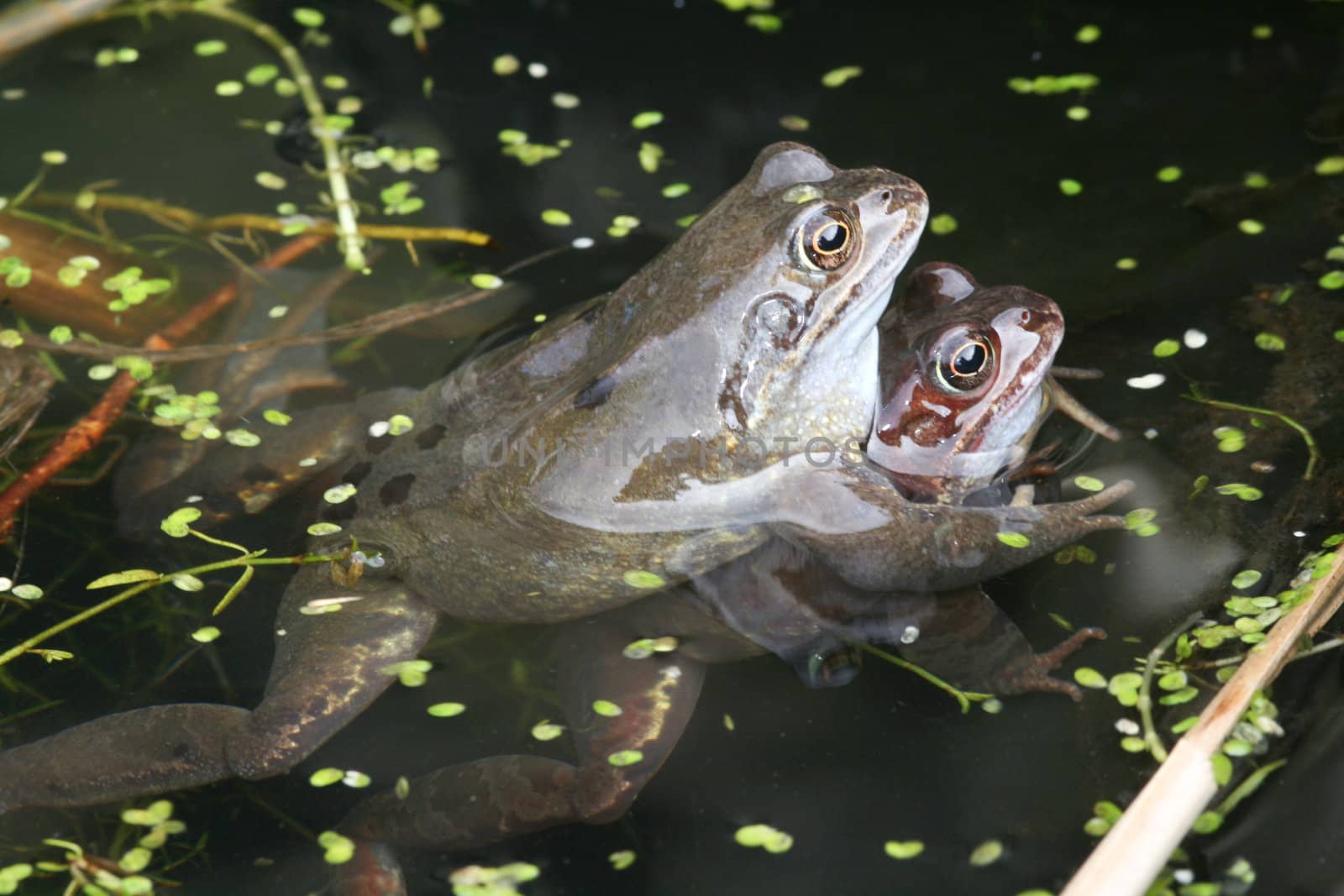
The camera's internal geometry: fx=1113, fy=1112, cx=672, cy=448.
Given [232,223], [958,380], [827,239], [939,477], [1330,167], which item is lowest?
[232,223]

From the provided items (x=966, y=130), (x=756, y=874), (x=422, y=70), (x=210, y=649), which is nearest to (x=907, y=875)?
(x=756, y=874)

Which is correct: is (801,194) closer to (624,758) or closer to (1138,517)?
(1138,517)

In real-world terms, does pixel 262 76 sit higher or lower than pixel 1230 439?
lower

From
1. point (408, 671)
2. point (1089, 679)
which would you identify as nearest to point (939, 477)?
point (1089, 679)

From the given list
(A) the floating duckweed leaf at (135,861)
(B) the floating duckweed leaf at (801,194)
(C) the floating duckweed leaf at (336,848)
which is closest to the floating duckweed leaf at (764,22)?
(B) the floating duckweed leaf at (801,194)

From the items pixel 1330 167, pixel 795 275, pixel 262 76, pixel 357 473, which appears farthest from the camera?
pixel 262 76

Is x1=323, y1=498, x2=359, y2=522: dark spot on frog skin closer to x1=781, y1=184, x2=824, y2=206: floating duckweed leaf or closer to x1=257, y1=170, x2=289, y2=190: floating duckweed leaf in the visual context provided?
x1=781, y1=184, x2=824, y2=206: floating duckweed leaf
